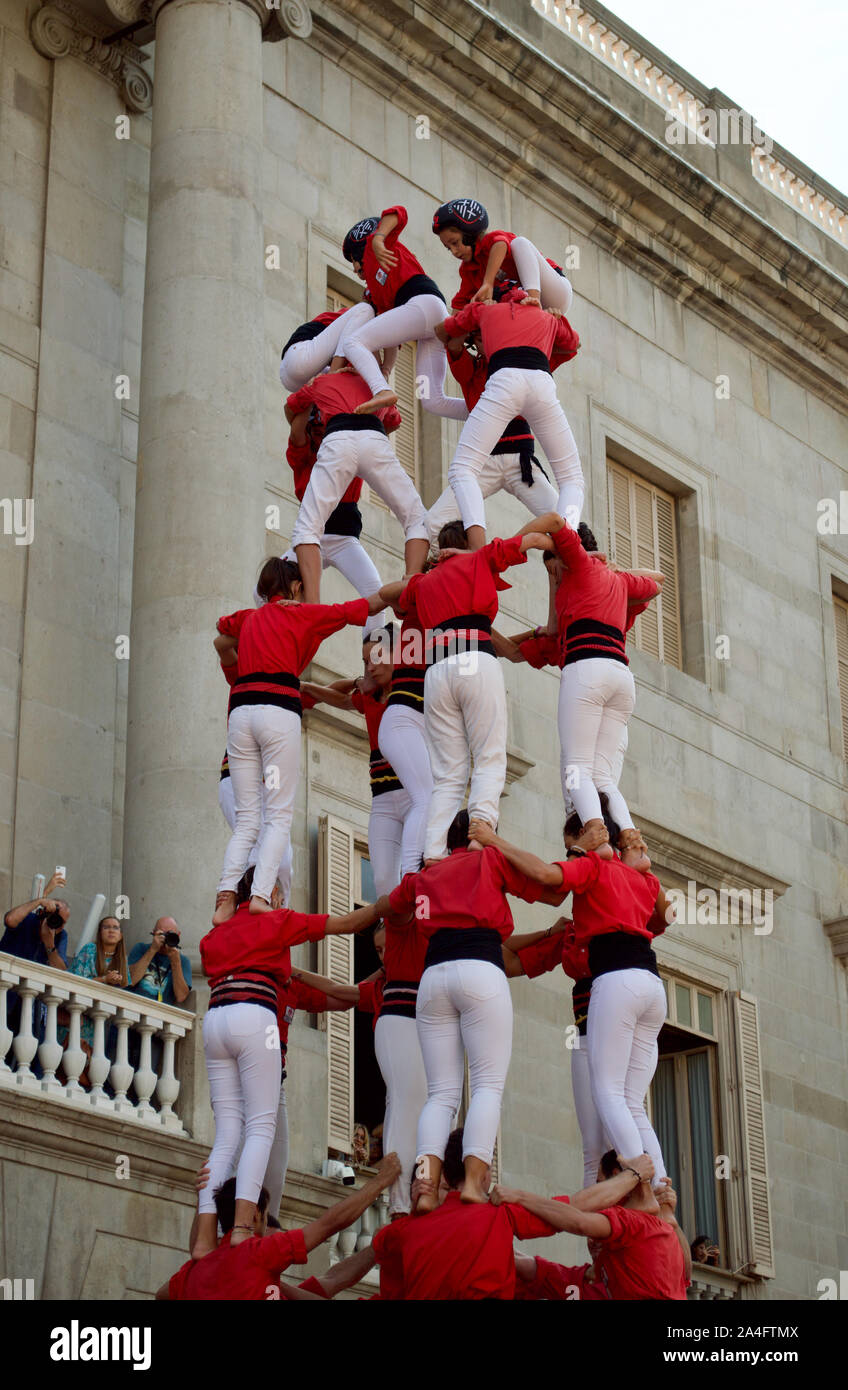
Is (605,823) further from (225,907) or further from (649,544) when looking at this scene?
(649,544)

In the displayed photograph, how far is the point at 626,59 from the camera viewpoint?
28.8 metres

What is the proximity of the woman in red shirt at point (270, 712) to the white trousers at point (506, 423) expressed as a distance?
1.40 metres

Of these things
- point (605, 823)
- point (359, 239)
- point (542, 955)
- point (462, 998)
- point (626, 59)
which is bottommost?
point (462, 998)

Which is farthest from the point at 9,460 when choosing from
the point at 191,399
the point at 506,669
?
the point at 506,669

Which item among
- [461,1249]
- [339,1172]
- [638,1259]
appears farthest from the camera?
[339,1172]

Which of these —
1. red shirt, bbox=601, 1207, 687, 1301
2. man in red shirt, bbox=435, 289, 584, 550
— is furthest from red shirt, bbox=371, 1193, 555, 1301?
man in red shirt, bbox=435, 289, 584, 550

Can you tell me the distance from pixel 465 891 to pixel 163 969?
13.8 feet

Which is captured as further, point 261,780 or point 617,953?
point 261,780

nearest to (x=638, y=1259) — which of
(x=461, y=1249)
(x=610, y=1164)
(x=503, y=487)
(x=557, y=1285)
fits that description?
(x=610, y=1164)

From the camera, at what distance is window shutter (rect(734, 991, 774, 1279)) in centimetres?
2362

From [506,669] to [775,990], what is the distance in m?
4.97

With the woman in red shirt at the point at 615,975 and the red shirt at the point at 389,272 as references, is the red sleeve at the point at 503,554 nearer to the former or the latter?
the woman in red shirt at the point at 615,975

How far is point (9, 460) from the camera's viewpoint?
789 inches

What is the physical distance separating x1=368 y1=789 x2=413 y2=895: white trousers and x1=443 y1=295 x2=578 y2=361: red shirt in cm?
317
